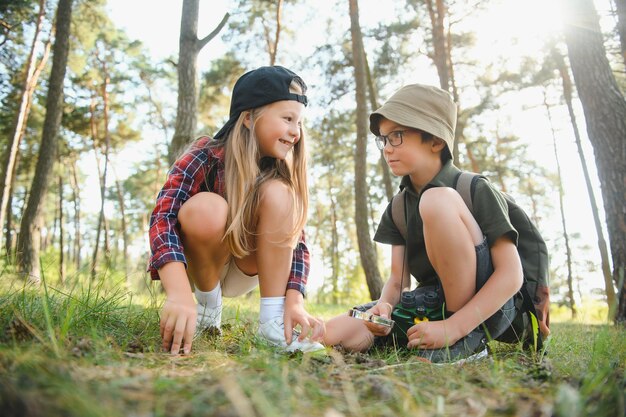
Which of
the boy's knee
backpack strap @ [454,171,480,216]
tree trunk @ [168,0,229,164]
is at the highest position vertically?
tree trunk @ [168,0,229,164]

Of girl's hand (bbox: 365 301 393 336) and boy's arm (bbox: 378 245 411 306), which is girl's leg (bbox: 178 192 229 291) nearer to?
girl's hand (bbox: 365 301 393 336)

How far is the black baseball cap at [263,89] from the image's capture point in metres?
2.12

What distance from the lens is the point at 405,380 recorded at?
1147mm

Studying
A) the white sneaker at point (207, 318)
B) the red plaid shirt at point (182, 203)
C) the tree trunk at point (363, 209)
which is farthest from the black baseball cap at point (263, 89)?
the tree trunk at point (363, 209)

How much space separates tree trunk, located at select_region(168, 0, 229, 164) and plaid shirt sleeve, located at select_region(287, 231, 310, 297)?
133 inches

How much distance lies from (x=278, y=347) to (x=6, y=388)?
113 centimetres

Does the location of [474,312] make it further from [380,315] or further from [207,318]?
[207,318]

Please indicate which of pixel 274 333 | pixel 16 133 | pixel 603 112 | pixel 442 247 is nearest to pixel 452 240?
pixel 442 247

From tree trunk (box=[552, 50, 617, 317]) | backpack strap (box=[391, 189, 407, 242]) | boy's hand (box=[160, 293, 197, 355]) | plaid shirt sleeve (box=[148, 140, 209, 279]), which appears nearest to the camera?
boy's hand (box=[160, 293, 197, 355])

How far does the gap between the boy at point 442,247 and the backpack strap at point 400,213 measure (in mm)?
49

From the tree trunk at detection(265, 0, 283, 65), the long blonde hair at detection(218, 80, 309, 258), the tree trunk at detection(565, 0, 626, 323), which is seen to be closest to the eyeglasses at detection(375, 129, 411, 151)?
the long blonde hair at detection(218, 80, 309, 258)

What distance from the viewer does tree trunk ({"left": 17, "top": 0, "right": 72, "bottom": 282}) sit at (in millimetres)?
6695

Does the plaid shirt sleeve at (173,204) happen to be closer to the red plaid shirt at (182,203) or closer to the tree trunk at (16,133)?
the red plaid shirt at (182,203)

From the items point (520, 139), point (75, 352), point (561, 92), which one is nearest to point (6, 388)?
point (75, 352)
